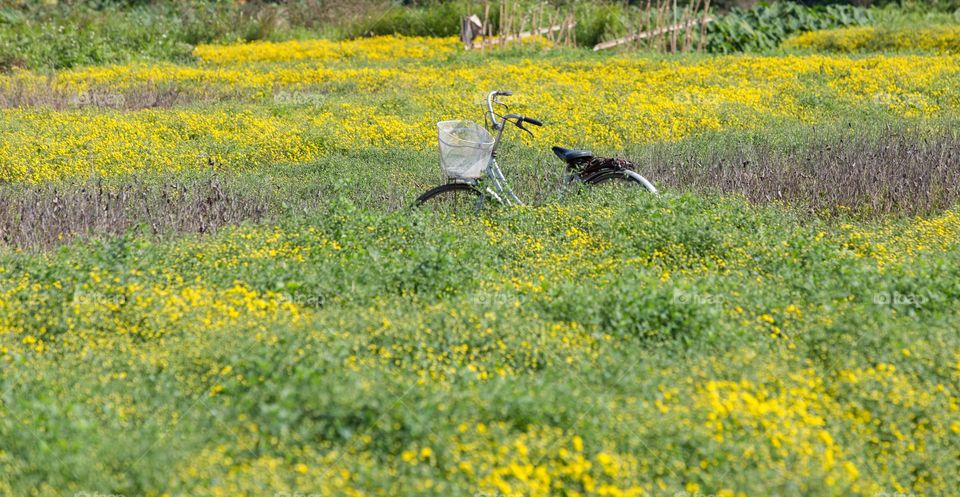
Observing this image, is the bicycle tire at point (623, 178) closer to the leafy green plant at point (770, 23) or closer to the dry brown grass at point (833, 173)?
the dry brown grass at point (833, 173)

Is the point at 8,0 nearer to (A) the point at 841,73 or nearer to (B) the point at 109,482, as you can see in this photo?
(A) the point at 841,73

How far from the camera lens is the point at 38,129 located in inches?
437

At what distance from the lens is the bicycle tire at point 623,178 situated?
7160mm

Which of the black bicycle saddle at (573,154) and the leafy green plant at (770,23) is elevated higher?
the black bicycle saddle at (573,154)

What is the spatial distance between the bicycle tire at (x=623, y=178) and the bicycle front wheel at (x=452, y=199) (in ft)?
3.03

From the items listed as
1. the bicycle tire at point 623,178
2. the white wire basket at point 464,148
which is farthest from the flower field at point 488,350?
the white wire basket at point 464,148

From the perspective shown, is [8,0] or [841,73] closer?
[841,73]

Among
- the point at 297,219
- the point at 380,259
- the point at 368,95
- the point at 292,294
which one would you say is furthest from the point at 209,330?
the point at 368,95

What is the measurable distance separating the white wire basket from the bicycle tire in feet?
3.17

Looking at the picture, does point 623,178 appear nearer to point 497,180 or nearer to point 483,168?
point 497,180

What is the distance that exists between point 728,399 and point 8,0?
25.4 m

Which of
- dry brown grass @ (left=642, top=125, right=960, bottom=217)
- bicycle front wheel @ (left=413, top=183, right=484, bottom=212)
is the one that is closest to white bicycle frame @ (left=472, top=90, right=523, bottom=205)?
bicycle front wheel @ (left=413, top=183, right=484, bottom=212)

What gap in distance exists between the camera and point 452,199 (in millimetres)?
7500

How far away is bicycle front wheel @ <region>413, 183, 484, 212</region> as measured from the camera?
7.07 metres
